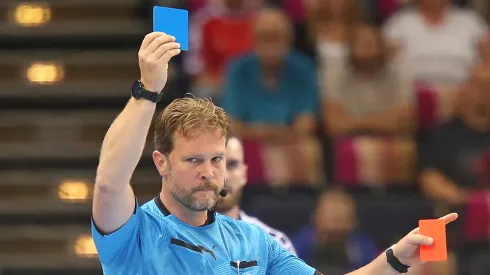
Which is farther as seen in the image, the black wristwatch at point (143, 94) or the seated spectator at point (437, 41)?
the seated spectator at point (437, 41)

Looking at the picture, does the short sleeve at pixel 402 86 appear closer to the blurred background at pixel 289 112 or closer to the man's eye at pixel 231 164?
the blurred background at pixel 289 112

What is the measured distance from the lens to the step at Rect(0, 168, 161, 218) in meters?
7.84

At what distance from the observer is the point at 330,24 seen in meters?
8.43

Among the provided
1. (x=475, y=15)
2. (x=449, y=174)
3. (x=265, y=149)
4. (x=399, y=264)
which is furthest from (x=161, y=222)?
(x=475, y=15)

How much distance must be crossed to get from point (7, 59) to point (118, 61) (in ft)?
2.93

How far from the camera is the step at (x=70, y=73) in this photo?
8.24 metres

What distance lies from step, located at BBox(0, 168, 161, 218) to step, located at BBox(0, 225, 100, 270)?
0.46ft

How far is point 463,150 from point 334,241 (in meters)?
1.48

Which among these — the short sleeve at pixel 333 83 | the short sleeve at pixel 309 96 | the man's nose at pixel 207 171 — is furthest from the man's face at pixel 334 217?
the man's nose at pixel 207 171

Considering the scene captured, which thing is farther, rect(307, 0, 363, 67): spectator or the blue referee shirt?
rect(307, 0, 363, 67): spectator

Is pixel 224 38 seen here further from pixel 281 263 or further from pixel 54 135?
pixel 281 263

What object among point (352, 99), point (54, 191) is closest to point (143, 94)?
point (54, 191)

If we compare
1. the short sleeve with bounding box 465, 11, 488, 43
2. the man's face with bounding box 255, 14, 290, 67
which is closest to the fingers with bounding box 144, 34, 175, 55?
the man's face with bounding box 255, 14, 290, 67

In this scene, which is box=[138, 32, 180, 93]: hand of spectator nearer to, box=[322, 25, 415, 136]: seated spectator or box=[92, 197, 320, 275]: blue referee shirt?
box=[92, 197, 320, 275]: blue referee shirt
